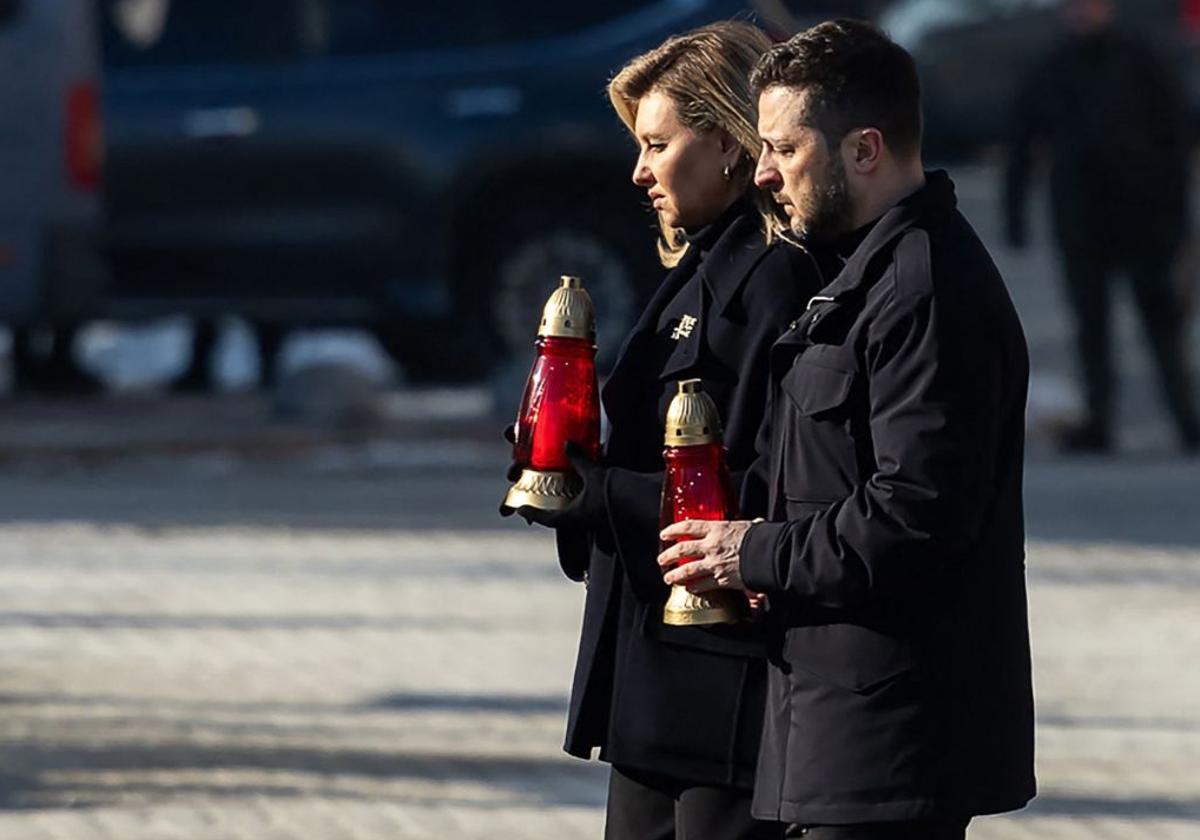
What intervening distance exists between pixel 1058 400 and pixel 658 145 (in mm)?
10685

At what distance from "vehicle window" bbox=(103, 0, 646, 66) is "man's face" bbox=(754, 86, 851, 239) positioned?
10063 mm

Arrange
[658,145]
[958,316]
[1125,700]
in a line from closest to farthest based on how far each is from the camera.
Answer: [958,316] → [658,145] → [1125,700]

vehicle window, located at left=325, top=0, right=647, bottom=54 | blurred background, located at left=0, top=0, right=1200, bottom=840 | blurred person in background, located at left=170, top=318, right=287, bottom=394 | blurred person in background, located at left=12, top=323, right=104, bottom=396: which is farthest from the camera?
blurred person in background, located at left=170, top=318, right=287, bottom=394

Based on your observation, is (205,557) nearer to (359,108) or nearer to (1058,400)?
(359,108)

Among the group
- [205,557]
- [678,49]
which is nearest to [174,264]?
[205,557]

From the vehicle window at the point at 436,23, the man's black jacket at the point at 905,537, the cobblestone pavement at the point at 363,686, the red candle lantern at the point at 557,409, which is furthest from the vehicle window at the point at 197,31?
the man's black jacket at the point at 905,537

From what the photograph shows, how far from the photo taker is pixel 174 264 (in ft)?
45.7

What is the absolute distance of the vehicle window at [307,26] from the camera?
1362 centimetres

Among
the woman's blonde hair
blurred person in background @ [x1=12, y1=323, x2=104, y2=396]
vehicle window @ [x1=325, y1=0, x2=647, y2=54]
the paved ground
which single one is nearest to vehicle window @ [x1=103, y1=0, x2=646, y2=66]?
vehicle window @ [x1=325, y1=0, x2=647, y2=54]

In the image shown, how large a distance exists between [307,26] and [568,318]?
32.9 feet

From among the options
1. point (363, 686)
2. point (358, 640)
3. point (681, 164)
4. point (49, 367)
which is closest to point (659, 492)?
point (681, 164)

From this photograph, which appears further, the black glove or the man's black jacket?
the black glove

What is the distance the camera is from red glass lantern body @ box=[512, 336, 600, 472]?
12.6 ft

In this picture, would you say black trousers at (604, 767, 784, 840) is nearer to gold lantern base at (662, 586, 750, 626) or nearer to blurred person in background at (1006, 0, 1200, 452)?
gold lantern base at (662, 586, 750, 626)
